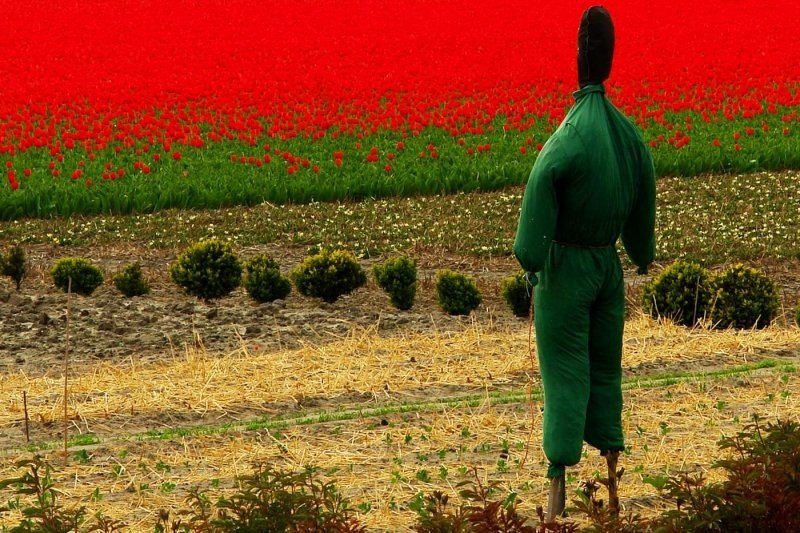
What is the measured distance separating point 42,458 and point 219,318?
436 cm

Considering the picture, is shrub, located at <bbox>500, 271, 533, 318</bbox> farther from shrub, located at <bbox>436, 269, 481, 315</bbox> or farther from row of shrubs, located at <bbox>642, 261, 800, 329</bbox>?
row of shrubs, located at <bbox>642, 261, 800, 329</bbox>

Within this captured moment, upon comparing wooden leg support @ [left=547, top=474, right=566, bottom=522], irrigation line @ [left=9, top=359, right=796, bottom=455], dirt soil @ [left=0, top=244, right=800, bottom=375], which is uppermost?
wooden leg support @ [left=547, top=474, right=566, bottom=522]

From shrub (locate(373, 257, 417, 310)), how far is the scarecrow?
627 cm

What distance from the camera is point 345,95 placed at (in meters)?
24.9

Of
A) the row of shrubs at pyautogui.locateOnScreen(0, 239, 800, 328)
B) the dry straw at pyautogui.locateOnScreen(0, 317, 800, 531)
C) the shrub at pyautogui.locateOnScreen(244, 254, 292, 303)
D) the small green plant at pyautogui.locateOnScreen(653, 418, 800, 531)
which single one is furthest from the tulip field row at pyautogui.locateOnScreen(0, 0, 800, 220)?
the small green plant at pyautogui.locateOnScreen(653, 418, 800, 531)

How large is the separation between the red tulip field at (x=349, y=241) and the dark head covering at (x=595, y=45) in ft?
6.62

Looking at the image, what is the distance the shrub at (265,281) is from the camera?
1326 cm

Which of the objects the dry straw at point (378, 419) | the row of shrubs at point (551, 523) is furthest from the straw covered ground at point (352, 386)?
the row of shrubs at point (551, 523)

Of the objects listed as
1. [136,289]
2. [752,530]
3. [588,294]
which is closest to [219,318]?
[136,289]

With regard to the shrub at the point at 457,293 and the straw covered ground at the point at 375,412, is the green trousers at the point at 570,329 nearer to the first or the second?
the straw covered ground at the point at 375,412

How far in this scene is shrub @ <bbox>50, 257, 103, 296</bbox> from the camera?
13663mm

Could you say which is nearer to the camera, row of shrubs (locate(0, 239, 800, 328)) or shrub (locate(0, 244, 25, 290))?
row of shrubs (locate(0, 239, 800, 328))

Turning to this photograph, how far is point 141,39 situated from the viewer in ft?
103

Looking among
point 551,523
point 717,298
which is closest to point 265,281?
point 717,298
